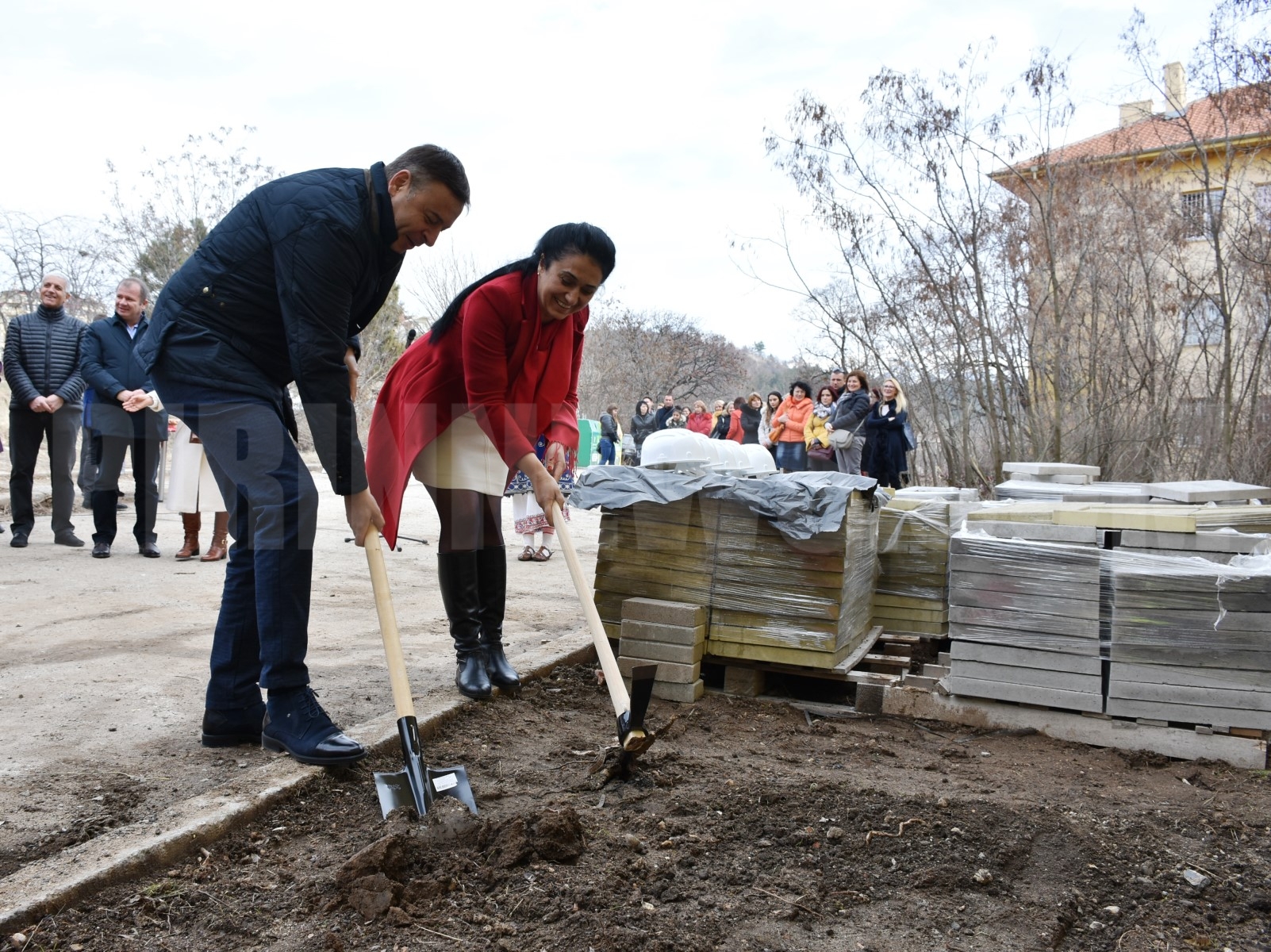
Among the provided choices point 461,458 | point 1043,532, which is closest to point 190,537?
point 461,458

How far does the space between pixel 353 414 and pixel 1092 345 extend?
1238 centimetres

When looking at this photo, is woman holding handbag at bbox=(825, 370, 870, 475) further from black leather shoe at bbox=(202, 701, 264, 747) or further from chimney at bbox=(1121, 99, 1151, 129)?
black leather shoe at bbox=(202, 701, 264, 747)

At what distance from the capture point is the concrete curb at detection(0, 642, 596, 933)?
6.59 ft

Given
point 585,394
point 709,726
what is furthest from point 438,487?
point 585,394

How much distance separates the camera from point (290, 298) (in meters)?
2.71

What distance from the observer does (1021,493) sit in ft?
20.3

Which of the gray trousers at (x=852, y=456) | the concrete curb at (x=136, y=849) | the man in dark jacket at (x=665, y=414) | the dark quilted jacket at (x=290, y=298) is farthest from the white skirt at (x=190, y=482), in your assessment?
the man in dark jacket at (x=665, y=414)

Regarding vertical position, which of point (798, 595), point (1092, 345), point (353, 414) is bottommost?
point (798, 595)

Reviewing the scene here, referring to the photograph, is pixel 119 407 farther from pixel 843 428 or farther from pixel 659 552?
pixel 843 428

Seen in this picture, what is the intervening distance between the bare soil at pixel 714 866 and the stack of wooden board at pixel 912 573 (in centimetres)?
195

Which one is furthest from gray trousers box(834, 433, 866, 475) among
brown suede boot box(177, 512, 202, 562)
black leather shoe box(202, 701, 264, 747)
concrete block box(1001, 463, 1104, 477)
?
black leather shoe box(202, 701, 264, 747)

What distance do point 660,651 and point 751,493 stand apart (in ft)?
2.50

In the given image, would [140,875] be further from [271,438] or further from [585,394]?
[585,394]

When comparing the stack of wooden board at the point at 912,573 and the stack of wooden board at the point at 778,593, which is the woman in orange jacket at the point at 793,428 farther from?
the stack of wooden board at the point at 778,593
